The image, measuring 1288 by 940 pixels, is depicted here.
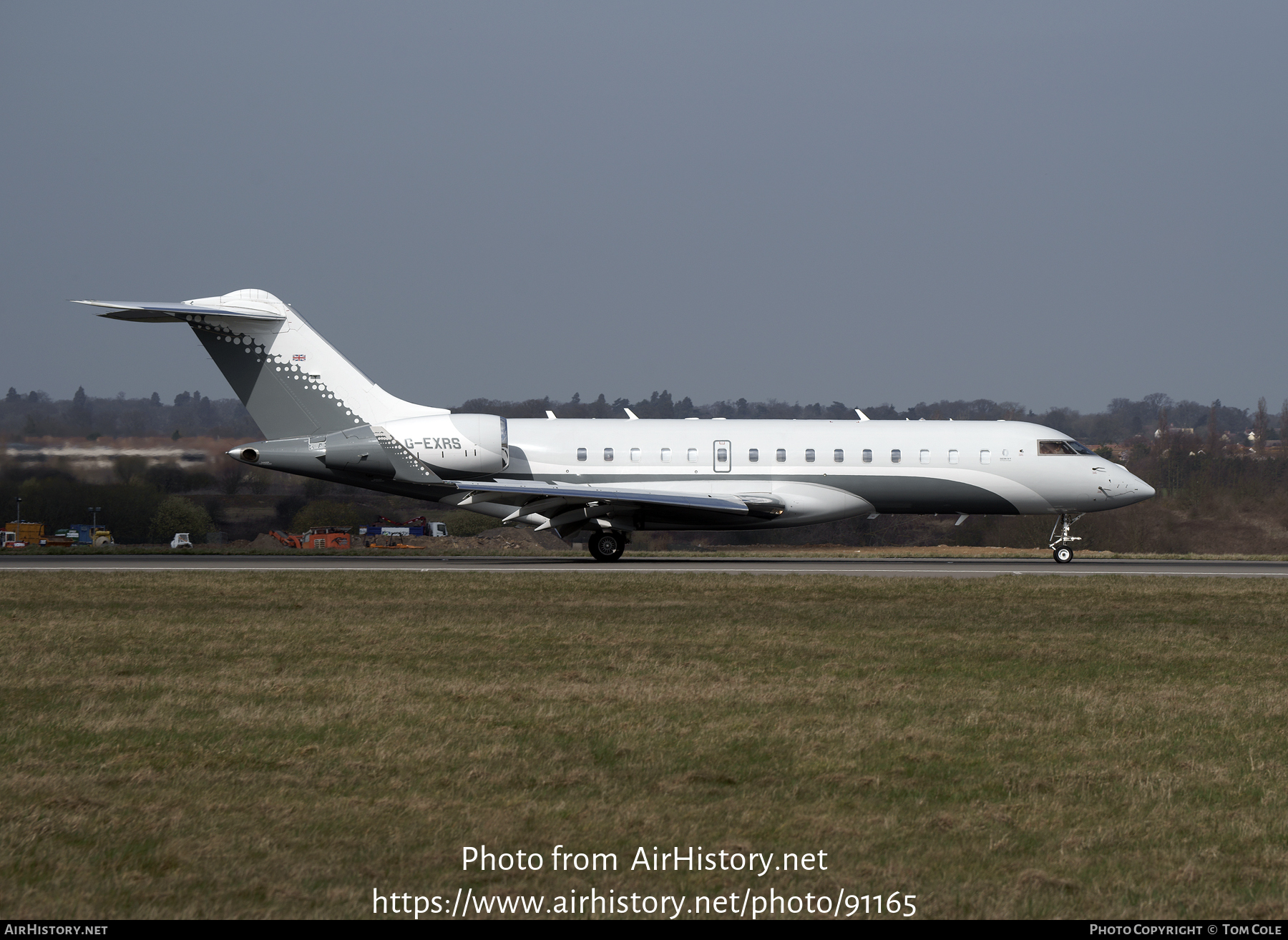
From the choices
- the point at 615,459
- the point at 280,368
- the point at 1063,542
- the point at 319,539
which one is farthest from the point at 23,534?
the point at 1063,542

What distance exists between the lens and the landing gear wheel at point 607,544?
1171 inches

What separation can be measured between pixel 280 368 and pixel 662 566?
10651 millimetres

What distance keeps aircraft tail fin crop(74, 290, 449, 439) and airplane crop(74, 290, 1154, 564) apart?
0.12 feet

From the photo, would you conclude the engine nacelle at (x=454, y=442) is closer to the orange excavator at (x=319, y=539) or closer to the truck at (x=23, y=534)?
the orange excavator at (x=319, y=539)

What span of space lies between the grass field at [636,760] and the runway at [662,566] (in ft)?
31.5

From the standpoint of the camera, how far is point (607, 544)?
97.6ft

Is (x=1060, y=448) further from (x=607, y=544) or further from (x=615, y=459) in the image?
(x=607, y=544)

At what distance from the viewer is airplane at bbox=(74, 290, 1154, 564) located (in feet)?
94.8

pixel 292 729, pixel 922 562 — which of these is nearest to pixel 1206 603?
pixel 922 562

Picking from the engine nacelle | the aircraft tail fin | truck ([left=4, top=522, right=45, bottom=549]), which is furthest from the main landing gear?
truck ([left=4, top=522, right=45, bottom=549])

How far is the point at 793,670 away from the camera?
12172mm

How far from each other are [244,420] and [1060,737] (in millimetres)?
26779

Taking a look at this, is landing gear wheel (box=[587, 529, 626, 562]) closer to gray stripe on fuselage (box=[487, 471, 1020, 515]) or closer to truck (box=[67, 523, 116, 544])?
gray stripe on fuselage (box=[487, 471, 1020, 515])
